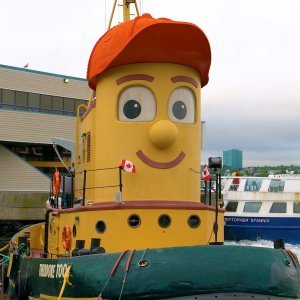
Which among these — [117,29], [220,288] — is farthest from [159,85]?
[220,288]

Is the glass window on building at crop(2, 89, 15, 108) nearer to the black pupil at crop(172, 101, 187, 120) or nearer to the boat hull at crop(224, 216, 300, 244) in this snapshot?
the boat hull at crop(224, 216, 300, 244)

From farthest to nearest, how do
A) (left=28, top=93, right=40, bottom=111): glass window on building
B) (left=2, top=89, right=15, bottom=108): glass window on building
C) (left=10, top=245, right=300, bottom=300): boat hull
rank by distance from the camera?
(left=28, top=93, right=40, bottom=111): glass window on building < (left=2, top=89, right=15, bottom=108): glass window on building < (left=10, top=245, right=300, bottom=300): boat hull

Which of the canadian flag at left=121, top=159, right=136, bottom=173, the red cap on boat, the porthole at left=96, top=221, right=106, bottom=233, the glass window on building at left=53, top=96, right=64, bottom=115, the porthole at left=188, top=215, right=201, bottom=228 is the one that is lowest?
the porthole at left=96, top=221, right=106, bottom=233

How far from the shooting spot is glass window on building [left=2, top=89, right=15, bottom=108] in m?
31.5

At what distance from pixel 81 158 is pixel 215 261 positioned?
16.1 ft

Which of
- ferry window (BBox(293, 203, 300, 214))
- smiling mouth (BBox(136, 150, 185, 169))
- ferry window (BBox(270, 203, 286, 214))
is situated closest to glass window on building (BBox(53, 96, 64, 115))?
ferry window (BBox(270, 203, 286, 214))

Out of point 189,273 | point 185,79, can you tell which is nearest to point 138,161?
point 185,79

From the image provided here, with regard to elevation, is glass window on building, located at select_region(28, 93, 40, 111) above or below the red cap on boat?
above

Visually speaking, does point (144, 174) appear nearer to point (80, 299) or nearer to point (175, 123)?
point (175, 123)

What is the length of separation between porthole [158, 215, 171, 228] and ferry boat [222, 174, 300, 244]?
65.6 feet

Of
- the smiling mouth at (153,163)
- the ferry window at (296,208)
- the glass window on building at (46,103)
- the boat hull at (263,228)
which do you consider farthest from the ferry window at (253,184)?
the smiling mouth at (153,163)

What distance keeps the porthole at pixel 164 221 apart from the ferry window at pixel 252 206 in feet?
68.6

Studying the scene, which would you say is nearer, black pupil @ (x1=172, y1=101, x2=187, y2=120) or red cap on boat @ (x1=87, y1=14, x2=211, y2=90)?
red cap on boat @ (x1=87, y1=14, x2=211, y2=90)

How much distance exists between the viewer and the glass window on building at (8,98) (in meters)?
31.5
